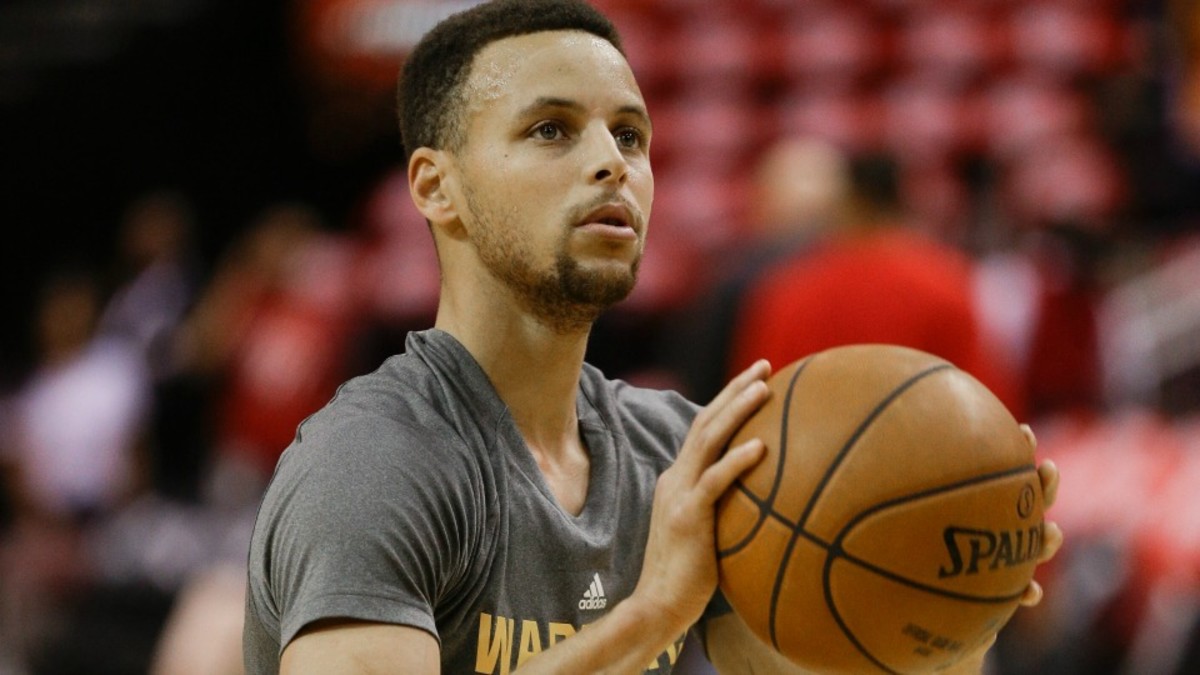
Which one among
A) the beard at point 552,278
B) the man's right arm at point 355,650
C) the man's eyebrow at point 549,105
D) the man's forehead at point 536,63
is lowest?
the man's right arm at point 355,650

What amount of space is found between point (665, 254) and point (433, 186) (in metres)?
5.74

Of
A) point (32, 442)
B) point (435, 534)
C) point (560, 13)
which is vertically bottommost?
point (32, 442)

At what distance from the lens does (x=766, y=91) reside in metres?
9.85

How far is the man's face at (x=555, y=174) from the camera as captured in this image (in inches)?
96.5

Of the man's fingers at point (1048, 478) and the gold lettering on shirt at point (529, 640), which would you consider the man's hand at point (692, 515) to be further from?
the man's fingers at point (1048, 478)

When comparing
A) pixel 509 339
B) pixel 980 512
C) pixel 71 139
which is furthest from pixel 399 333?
pixel 980 512

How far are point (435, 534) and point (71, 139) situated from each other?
9.10 meters

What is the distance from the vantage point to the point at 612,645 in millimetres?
2217

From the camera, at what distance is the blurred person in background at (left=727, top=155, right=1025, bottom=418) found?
399 cm

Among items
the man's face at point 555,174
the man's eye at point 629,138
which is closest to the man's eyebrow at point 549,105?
the man's face at point 555,174

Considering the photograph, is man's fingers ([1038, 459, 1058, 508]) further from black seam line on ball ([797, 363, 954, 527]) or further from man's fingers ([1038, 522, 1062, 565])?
Answer: black seam line on ball ([797, 363, 954, 527])

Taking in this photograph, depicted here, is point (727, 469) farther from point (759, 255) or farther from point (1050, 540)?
point (759, 255)

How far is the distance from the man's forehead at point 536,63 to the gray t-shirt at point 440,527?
0.40 meters

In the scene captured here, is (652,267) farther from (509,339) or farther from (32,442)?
(509,339)
